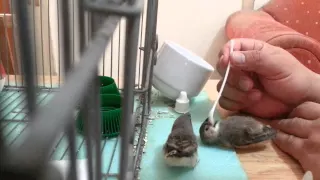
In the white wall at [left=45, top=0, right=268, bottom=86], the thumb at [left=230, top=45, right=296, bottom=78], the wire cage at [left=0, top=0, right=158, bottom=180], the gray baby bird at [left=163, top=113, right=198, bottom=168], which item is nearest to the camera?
the wire cage at [left=0, top=0, right=158, bottom=180]

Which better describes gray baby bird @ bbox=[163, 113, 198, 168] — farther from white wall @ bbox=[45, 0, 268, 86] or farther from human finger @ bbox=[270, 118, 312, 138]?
white wall @ bbox=[45, 0, 268, 86]

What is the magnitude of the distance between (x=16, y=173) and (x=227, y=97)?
0.66 metres

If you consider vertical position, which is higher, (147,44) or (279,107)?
(147,44)

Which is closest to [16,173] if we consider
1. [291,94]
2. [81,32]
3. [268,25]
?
[81,32]

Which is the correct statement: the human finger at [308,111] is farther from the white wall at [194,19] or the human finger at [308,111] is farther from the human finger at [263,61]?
the white wall at [194,19]

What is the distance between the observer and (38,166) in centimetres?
11

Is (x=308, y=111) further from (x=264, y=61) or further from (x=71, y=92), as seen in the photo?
(x=71, y=92)

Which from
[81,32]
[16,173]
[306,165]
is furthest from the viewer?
[306,165]

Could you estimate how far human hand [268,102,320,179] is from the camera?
569 mm

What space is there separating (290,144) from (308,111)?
6cm

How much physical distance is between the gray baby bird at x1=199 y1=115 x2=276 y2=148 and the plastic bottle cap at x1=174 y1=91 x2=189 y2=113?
0.41ft

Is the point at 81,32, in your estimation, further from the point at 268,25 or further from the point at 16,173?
the point at 268,25

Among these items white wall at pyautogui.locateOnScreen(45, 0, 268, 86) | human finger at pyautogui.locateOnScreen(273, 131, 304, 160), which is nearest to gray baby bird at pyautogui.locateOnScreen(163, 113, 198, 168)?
human finger at pyautogui.locateOnScreen(273, 131, 304, 160)

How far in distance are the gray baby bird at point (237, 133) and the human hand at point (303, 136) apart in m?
0.03
